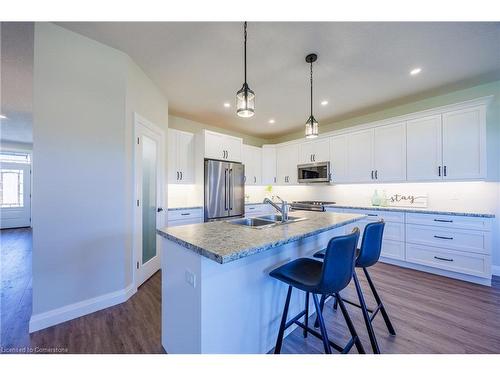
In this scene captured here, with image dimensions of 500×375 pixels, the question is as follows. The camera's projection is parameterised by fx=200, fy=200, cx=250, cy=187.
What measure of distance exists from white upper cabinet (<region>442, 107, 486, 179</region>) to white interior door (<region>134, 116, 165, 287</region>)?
448cm

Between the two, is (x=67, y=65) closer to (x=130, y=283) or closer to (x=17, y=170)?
(x=130, y=283)

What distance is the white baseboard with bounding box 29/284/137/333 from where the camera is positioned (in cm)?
183

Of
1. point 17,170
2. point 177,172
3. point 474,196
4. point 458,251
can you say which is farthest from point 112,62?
point 17,170

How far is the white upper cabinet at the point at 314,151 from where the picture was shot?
4539 millimetres

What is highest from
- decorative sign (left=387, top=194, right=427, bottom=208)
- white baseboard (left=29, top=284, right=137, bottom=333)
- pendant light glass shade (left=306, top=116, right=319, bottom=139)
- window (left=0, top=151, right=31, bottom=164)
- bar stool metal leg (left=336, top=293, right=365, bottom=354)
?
window (left=0, top=151, right=31, bottom=164)

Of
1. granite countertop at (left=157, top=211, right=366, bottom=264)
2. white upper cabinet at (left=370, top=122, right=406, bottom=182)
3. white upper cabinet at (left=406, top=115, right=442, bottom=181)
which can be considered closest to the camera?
granite countertop at (left=157, top=211, right=366, bottom=264)

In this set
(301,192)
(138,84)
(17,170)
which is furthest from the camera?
(17,170)

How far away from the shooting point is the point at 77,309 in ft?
6.59

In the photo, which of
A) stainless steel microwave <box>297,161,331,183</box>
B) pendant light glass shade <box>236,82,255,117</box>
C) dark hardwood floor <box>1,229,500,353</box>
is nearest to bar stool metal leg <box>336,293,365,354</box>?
dark hardwood floor <box>1,229,500,353</box>

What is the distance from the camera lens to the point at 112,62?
2266mm

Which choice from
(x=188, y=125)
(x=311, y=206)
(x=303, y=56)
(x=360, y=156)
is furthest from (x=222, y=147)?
(x=360, y=156)

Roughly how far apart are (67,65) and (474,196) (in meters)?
5.59

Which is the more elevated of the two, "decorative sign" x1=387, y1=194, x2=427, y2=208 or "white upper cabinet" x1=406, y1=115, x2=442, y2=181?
"white upper cabinet" x1=406, y1=115, x2=442, y2=181

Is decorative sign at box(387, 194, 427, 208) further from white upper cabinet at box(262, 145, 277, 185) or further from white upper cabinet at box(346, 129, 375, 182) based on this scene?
white upper cabinet at box(262, 145, 277, 185)
